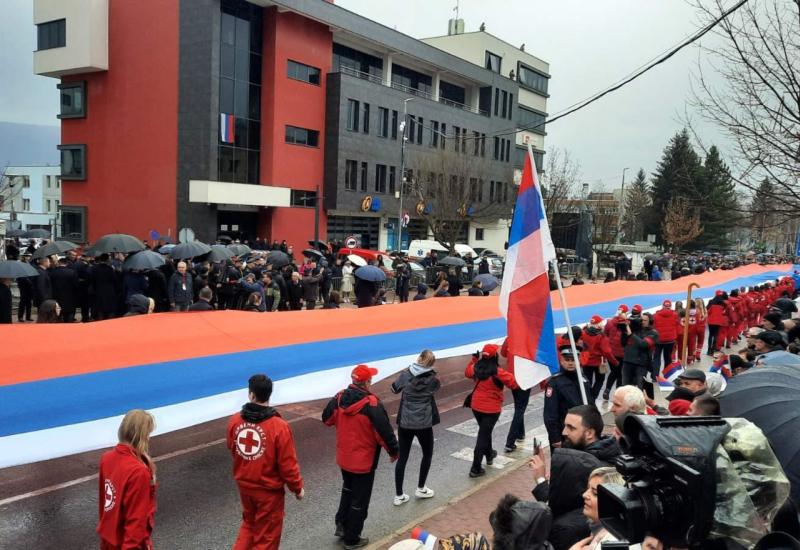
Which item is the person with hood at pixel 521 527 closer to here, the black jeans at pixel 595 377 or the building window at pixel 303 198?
the black jeans at pixel 595 377

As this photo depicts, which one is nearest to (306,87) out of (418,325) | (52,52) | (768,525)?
(52,52)

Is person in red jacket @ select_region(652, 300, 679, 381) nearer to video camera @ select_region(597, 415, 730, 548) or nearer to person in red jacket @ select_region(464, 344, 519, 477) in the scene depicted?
person in red jacket @ select_region(464, 344, 519, 477)

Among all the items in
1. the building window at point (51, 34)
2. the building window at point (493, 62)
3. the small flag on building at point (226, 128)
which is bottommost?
the small flag on building at point (226, 128)

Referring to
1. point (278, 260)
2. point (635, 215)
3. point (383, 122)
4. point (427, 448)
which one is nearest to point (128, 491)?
point (427, 448)

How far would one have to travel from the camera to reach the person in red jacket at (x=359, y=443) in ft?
19.2

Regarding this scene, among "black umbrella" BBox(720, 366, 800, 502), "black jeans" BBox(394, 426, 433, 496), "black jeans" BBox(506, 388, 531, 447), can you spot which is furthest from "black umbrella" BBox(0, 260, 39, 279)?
"black umbrella" BBox(720, 366, 800, 502)

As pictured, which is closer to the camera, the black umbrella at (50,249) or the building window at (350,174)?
the black umbrella at (50,249)

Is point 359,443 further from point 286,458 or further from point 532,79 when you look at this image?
point 532,79

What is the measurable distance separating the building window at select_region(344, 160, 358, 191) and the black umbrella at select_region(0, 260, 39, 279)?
1129 inches

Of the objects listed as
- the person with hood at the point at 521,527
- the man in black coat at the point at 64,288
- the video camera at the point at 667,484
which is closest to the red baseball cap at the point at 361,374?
the person with hood at the point at 521,527

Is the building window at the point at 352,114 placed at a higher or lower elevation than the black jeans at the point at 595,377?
higher

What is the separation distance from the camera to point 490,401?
25.0ft

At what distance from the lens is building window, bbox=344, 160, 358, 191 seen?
39875 millimetres

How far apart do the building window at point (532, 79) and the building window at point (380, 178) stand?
24.8m
